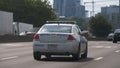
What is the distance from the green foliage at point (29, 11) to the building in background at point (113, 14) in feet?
178

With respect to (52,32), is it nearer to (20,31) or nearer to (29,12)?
(20,31)

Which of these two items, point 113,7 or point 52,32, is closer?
point 52,32

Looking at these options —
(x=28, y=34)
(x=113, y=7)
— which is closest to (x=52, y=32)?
(x=28, y=34)

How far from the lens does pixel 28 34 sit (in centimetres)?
5850

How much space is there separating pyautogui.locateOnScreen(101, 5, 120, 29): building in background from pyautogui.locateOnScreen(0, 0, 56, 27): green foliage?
178 feet

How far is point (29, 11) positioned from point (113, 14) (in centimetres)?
6765

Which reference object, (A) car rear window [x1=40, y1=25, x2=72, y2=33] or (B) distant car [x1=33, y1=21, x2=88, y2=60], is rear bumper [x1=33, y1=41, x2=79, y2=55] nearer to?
(B) distant car [x1=33, y1=21, x2=88, y2=60]

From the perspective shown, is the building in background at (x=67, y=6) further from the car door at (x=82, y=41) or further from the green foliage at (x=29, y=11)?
the car door at (x=82, y=41)

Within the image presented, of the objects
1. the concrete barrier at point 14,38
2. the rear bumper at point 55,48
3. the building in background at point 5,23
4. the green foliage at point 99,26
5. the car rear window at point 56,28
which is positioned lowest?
the green foliage at point 99,26

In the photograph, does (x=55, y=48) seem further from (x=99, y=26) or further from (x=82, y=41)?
(x=99, y=26)

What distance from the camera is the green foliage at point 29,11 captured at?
375 ft

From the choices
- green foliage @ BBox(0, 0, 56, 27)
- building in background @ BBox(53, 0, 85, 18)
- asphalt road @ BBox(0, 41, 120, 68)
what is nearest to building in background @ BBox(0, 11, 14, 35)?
asphalt road @ BBox(0, 41, 120, 68)

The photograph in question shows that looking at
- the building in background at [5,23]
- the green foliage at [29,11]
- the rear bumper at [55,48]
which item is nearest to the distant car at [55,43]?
the rear bumper at [55,48]

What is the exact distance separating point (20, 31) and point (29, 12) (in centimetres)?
4329
